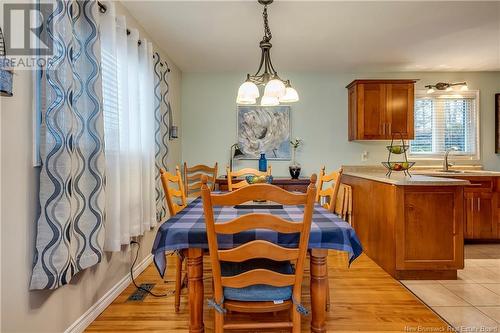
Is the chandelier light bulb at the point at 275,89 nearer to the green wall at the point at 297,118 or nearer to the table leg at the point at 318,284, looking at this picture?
the table leg at the point at 318,284

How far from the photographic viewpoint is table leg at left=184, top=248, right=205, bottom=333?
1525 millimetres

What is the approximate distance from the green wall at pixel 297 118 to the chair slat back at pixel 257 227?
3.13m

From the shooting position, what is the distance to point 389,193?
2.77m

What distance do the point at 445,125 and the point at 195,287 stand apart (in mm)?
4561

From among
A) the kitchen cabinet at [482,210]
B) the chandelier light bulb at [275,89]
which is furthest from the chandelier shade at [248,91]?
the kitchen cabinet at [482,210]

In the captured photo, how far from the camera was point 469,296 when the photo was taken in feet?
7.75

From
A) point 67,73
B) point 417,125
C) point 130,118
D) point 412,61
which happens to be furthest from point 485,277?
point 67,73

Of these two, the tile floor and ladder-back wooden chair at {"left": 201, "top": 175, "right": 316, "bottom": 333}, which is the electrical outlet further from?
ladder-back wooden chair at {"left": 201, "top": 175, "right": 316, "bottom": 333}

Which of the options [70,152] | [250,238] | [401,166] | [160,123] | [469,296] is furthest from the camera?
[160,123]

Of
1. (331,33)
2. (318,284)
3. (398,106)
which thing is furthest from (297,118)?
(318,284)

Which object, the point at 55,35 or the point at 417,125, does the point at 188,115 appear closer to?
the point at 55,35

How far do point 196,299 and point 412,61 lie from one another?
4.03 meters

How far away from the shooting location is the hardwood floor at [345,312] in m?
1.93

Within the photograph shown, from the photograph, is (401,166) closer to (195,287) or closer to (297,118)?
(297,118)
